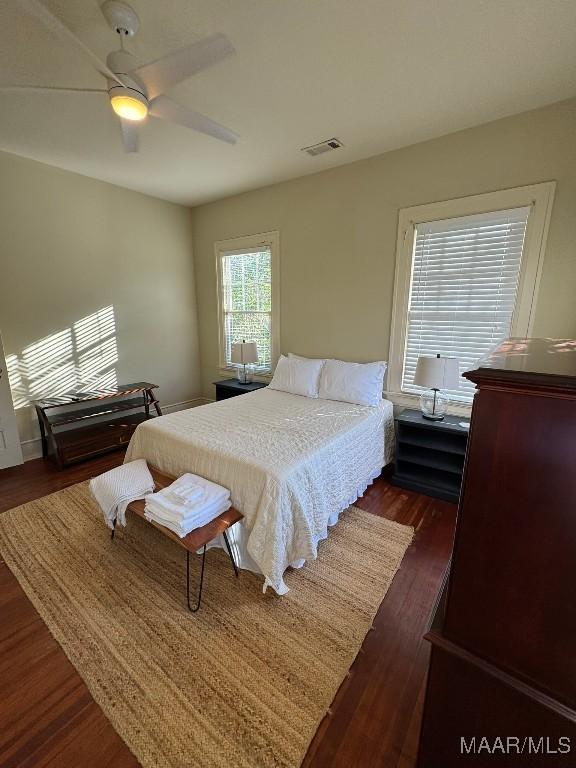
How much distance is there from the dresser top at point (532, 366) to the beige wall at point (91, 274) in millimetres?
3938

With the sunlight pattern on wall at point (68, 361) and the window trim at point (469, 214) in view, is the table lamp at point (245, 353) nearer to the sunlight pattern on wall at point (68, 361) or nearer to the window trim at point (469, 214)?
the sunlight pattern on wall at point (68, 361)

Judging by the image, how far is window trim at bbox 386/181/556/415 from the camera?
91.7 inches

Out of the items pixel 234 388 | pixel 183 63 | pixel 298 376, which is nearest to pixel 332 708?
pixel 298 376

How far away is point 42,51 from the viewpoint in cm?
172

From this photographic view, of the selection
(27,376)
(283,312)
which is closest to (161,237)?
(283,312)

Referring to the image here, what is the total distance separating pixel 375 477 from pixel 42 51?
361cm

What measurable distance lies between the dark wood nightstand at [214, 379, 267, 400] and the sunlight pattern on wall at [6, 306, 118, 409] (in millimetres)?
1296

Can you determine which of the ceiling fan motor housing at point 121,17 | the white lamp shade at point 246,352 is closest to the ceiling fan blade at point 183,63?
the ceiling fan motor housing at point 121,17

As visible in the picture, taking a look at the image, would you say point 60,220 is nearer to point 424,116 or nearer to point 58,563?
point 58,563

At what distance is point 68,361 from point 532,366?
13.4 feet

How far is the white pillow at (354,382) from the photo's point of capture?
3.00m

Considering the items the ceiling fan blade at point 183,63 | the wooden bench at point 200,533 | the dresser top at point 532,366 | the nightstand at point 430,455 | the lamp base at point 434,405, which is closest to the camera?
the dresser top at point 532,366

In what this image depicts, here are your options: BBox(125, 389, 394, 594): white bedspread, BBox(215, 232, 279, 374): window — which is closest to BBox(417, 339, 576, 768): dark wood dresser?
BBox(125, 389, 394, 594): white bedspread

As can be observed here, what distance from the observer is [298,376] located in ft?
11.2
